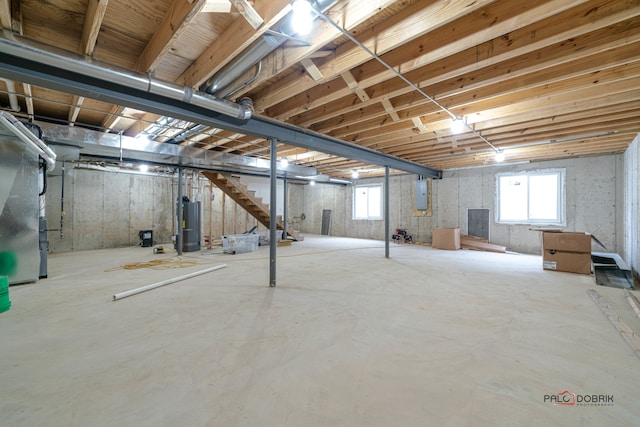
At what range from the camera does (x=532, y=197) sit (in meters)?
6.20

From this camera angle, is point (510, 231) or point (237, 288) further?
point (510, 231)

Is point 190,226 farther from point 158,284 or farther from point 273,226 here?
point 273,226

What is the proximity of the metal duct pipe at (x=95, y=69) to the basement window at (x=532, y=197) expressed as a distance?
702 centimetres

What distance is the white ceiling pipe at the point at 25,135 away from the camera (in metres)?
2.66

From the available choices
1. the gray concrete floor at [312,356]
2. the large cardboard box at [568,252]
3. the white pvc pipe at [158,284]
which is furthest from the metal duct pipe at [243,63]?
the large cardboard box at [568,252]

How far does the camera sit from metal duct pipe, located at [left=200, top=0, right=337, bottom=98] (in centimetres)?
174

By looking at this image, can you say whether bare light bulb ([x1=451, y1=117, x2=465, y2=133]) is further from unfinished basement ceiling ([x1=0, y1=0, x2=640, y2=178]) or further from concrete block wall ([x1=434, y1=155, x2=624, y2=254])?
concrete block wall ([x1=434, y1=155, x2=624, y2=254])

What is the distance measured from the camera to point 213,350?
1.80m

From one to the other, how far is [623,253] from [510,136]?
3.54 meters

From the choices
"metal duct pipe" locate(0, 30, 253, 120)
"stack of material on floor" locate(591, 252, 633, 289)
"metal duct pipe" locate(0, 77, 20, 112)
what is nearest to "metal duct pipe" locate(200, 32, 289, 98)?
"metal duct pipe" locate(0, 30, 253, 120)

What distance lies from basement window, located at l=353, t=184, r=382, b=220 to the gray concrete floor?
20.0ft

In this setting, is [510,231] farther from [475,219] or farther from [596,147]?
[596,147]

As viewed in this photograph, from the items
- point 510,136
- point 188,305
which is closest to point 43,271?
point 188,305

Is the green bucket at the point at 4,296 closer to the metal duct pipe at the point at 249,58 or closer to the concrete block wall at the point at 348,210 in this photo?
the metal duct pipe at the point at 249,58
